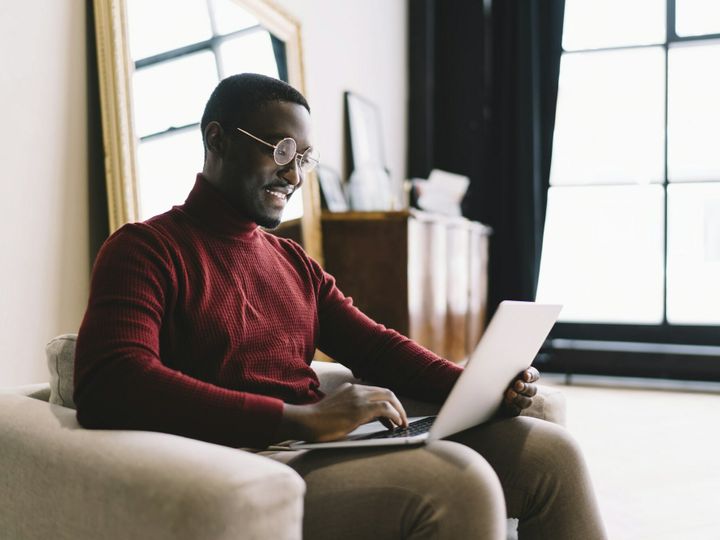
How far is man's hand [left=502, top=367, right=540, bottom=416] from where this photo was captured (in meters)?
1.44

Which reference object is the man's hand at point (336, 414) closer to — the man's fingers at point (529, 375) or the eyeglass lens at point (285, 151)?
the man's fingers at point (529, 375)

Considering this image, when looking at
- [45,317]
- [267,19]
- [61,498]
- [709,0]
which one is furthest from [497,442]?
[709,0]

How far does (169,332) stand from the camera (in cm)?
128

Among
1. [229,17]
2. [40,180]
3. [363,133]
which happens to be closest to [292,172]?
[40,180]

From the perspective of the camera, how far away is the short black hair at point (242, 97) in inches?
56.7

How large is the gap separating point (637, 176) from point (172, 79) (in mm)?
3669

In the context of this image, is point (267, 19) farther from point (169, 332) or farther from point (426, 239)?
point (169, 332)

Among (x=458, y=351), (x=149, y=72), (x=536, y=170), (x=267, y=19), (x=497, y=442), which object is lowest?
(x=458, y=351)

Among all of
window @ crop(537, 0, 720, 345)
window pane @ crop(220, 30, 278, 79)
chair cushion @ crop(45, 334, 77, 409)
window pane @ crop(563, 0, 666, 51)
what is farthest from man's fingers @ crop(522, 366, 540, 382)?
window pane @ crop(563, 0, 666, 51)

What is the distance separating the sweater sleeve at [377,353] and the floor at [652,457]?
889mm

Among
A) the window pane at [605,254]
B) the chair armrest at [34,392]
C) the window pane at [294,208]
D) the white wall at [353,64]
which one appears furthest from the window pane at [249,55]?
the window pane at [605,254]

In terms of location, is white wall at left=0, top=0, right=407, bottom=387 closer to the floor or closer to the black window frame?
the floor

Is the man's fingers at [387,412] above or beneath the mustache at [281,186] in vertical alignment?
beneath

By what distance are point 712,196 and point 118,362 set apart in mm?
4765
